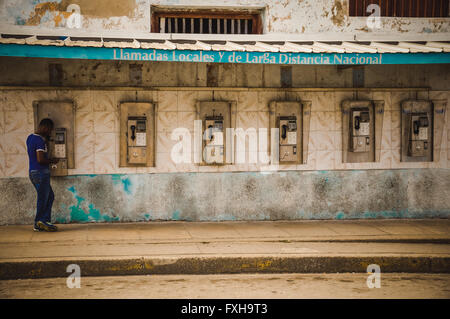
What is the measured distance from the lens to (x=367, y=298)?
5.89 metres

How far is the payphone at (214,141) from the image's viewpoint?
9.41 meters

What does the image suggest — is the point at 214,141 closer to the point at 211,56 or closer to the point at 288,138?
the point at 288,138

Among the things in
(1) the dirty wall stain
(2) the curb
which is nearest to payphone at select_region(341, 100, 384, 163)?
(2) the curb

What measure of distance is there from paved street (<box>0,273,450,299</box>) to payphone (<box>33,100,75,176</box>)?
2.87 meters

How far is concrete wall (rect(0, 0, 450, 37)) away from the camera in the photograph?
902cm

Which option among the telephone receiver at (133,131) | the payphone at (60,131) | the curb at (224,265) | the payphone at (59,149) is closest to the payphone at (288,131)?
the telephone receiver at (133,131)

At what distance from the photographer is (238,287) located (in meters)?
6.37

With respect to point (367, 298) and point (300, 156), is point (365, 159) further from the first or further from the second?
point (367, 298)

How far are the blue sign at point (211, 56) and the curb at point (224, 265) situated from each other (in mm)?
3012

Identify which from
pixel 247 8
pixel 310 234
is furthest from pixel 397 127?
pixel 247 8

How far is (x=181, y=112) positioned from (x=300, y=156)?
7.68ft
